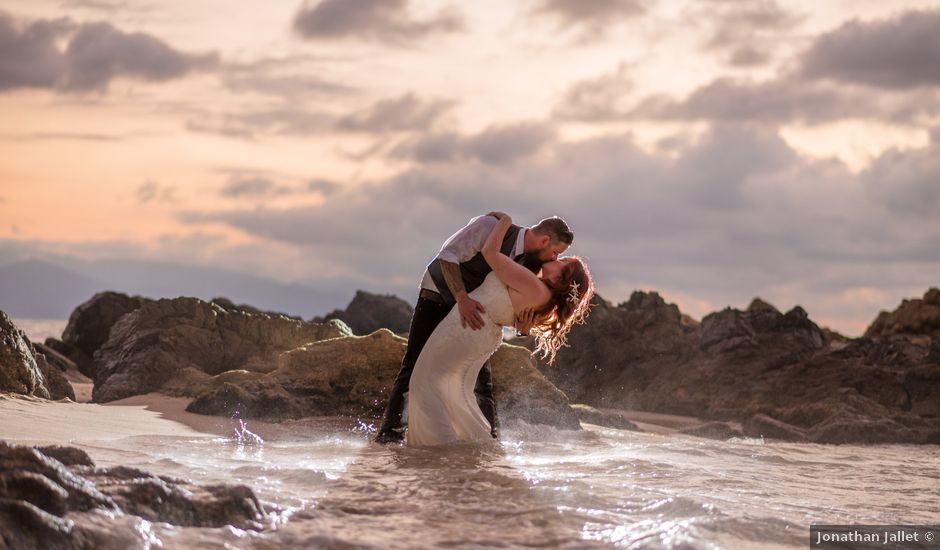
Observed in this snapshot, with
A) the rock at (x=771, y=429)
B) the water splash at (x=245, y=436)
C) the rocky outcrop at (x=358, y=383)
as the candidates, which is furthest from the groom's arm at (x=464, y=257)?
the rock at (x=771, y=429)

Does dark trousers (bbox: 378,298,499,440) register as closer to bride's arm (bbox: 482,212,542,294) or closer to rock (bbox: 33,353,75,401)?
bride's arm (bbox: 482,212,542,294)

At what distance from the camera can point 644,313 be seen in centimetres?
1814

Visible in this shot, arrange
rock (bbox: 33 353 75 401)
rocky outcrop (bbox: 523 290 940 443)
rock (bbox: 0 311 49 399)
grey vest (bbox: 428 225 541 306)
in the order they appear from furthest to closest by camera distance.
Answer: rocky outcrop (bbox: 523 290 940 443) → rock (bbox: 33 353 75 401) → rock (bbox: 0 311 49 399) → grey vest (bbox: 428 225 541 306)

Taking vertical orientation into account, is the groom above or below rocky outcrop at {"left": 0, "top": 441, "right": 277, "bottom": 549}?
above

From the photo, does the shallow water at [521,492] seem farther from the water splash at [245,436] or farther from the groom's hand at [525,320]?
the groom's hand at [525,320]

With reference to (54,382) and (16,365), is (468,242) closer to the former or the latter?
(16,365)

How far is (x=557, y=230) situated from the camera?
326 inches

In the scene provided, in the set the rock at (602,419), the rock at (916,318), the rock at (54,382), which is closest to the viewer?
the rock at (54,382)

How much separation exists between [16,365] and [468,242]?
17.8 feet

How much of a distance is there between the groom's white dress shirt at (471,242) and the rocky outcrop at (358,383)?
3.64 metres

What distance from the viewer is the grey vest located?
8.50 metres

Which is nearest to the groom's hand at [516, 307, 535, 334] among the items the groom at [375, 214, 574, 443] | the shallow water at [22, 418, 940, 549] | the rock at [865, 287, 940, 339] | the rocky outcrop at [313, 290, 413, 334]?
the groom at [375, 214, 574, 443]

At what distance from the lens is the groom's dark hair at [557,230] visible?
827cm

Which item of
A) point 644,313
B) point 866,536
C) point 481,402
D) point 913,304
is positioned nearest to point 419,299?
point 481,402
